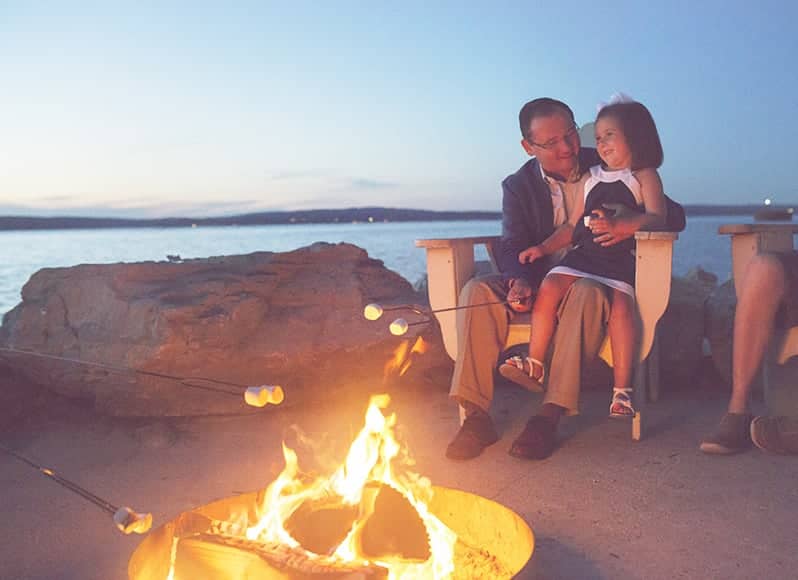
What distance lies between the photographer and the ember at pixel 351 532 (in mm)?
1500

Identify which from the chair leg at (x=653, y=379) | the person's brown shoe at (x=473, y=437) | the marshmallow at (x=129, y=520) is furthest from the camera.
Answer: the chair leg at (x=653, y=379)

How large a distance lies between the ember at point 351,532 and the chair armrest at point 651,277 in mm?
1086

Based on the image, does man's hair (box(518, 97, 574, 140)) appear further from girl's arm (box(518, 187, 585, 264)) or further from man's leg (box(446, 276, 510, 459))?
man's leg (box(446, 276, 510, 459))

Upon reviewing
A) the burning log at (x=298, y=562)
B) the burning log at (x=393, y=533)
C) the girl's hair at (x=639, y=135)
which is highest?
the girl's hair at (x=639, y=135)

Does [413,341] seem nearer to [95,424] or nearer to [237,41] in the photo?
[95,424]

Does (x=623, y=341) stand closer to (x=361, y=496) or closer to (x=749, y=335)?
(x=749, y=335)

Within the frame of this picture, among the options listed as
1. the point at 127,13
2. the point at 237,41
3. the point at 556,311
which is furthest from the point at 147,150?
the point at 556,311

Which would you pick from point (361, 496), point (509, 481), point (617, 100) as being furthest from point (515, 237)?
point (361, 496)

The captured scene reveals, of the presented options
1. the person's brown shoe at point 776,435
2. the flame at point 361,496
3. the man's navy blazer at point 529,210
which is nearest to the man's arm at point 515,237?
the man's navy blazer at point 529,210

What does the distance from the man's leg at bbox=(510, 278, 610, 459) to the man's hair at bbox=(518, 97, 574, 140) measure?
0.74m

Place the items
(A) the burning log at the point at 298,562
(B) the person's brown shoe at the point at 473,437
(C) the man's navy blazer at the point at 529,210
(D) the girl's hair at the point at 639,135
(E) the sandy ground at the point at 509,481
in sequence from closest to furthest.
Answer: (A) the burning log at the point at 298,562
(E) the sandy ground at the point at 509,481
(B) the person's brown shoe at the point at 473,437
(D) the girl's hair at the point at 639,135
(C) the man's navy blazer at the point at 529,210

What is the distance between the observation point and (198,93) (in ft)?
26.6

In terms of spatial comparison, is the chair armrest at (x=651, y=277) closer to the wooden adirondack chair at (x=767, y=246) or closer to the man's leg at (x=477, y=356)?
the wooden adirondack chair at (x=767, y=246)

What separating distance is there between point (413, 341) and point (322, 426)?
584mm
